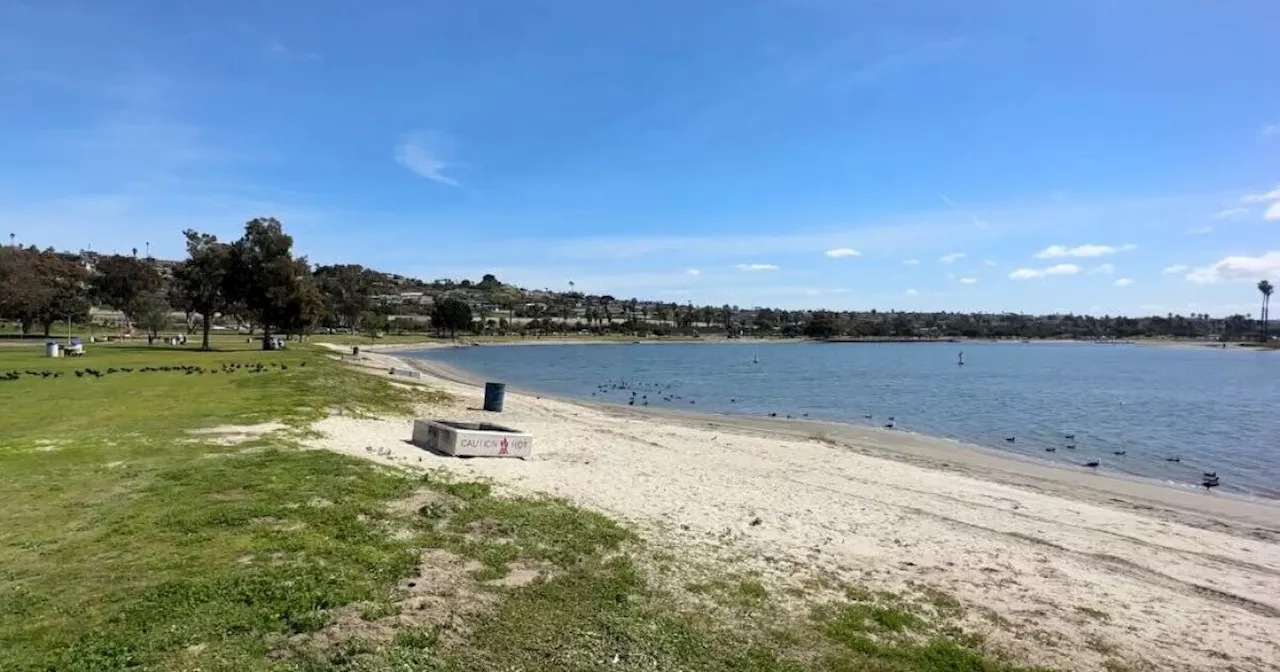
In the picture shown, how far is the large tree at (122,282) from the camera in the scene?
283 ft

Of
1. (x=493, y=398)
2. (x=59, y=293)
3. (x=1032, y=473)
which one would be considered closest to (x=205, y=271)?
(x=59, y=293)

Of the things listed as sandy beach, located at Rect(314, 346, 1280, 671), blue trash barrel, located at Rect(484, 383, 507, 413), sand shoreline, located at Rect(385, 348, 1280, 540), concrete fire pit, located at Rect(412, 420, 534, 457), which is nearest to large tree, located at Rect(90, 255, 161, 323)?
blue trash barrel, located at Rect(484, 383, 507, 413)

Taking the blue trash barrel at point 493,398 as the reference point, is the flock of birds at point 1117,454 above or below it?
below

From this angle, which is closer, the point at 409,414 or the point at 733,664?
the point at 733,664

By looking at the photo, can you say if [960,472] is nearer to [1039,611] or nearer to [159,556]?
[1039,611]

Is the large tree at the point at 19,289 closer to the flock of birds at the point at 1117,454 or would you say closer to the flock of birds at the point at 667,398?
the flock of birds at the point at 667,398

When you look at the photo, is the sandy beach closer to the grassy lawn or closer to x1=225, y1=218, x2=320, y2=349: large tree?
the grassy lawn

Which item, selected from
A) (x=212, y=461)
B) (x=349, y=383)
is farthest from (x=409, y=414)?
(x=212, y=461)

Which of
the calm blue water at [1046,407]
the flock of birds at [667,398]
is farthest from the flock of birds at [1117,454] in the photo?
the calm blue water at [1046,407]

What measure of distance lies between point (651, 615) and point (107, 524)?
661 centimetres

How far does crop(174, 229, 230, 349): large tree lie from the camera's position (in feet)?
194

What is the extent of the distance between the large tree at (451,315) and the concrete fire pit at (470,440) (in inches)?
6248

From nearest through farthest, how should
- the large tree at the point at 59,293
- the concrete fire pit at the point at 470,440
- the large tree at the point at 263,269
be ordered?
the concrete fire pit at the point at 470,440, the large tree at the point at 263,269, the large tree at the point at 59,293

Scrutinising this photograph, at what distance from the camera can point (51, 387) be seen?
2500 centimetres
